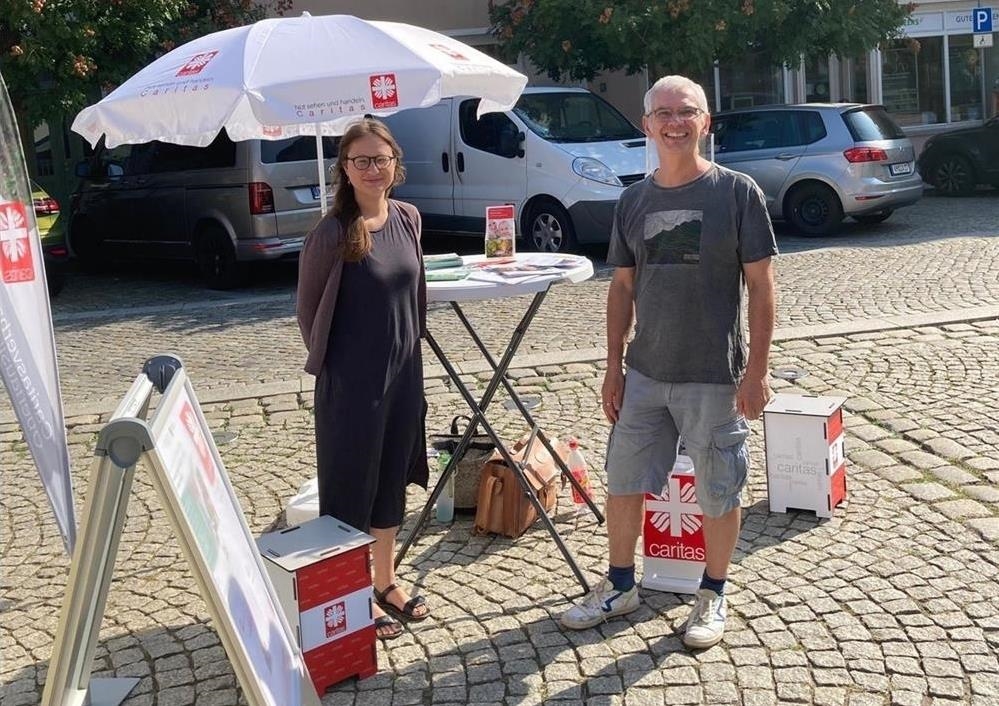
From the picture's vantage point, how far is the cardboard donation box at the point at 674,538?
4.53 metres

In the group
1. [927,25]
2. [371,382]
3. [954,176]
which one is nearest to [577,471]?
[371,382]

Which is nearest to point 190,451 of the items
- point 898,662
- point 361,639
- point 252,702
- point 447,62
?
point 252,702

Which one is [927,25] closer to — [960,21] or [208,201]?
[960,21]

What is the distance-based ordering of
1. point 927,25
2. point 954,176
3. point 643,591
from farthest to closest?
point 927,25
point 954,176
point 643,591

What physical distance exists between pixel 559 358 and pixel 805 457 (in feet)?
10.8

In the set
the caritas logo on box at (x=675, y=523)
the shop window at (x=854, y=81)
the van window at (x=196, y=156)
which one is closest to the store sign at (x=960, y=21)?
the shop window at (x=854, y=81)

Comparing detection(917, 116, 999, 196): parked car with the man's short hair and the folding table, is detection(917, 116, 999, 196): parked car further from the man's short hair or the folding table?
the man's short hair

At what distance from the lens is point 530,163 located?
13.0 m

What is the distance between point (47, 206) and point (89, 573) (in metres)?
10.5

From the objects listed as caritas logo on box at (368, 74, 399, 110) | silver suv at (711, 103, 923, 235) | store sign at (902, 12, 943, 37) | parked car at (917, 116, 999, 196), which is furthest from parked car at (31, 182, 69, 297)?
store sign at (902, 12, 943, 37)

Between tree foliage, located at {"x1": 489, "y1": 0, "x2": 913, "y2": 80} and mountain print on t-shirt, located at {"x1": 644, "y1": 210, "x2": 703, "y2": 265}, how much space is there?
Result: 1209cm

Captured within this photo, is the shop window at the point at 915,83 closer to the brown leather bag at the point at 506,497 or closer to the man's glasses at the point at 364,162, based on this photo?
the brown leather bag at the point at 506,497

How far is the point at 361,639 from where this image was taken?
3.98 metres

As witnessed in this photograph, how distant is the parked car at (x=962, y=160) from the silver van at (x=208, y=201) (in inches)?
384
